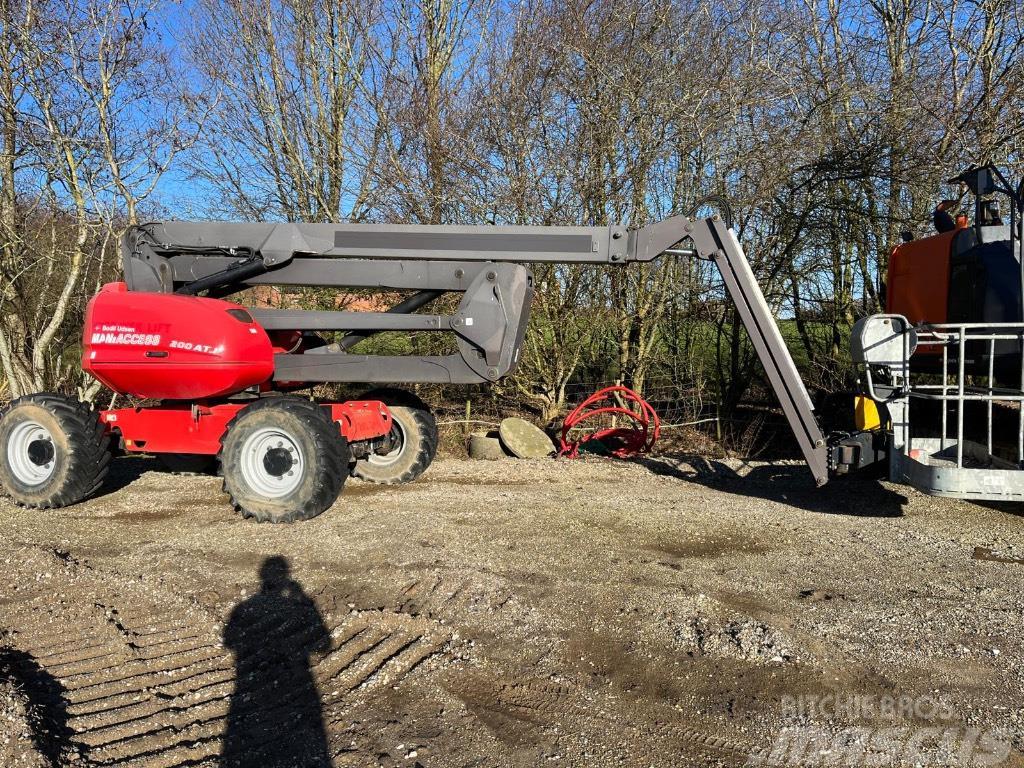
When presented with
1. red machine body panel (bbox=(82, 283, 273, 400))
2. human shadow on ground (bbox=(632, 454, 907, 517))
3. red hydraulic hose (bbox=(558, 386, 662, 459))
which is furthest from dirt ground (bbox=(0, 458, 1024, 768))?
red hydraulic hose (bbox=(558, 386, 662, 459))

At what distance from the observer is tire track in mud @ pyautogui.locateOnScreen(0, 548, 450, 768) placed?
2.73 meters

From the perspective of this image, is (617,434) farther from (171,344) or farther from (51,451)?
(51,451)

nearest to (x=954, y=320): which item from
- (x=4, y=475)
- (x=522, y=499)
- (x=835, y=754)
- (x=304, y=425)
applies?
(x=522, y=499)

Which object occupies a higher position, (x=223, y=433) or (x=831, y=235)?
(x=831, y=235)

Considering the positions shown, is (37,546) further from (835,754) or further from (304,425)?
(835,754)

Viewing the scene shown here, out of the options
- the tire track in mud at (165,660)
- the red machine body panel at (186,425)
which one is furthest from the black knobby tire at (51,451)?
the tire track in mud at (165,660)

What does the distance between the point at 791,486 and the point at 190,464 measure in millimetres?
5945

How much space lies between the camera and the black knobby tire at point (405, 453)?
23.8 feet

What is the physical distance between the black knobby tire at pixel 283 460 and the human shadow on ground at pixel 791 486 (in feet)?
11.8

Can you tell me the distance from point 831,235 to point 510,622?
7.57 metres

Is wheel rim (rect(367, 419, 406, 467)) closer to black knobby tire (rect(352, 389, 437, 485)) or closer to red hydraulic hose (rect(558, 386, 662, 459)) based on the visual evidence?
black knobby tire (rect(352, 389, 437, 485))

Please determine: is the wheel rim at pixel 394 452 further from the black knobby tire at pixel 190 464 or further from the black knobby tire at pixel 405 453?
the black knobby tire at pixel 190 464

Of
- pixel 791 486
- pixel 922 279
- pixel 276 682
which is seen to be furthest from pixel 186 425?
pixel 922 279

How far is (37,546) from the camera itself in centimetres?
509
